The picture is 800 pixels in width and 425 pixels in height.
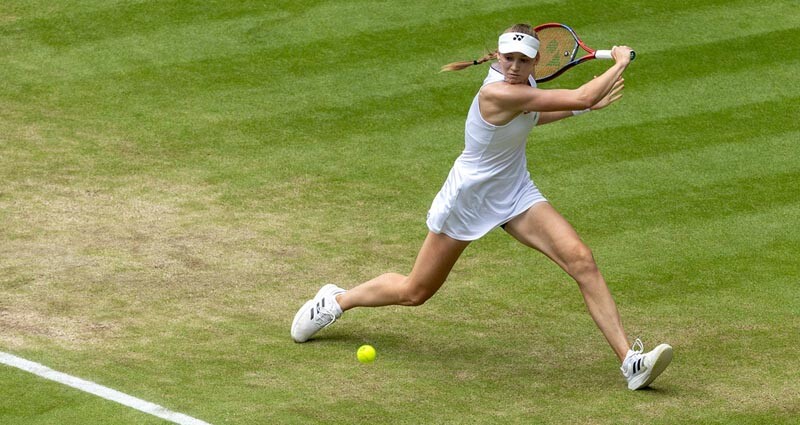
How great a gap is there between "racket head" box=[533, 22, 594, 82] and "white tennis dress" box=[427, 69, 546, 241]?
0.35 m

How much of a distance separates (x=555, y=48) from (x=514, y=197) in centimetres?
113

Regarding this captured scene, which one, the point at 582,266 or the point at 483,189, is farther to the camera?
the point at 483,189

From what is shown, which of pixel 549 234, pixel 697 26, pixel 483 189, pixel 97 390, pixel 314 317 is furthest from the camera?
pixel 697 26

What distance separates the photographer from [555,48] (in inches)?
339

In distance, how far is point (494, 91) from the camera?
7801 millimetres

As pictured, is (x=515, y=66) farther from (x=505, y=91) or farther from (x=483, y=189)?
(x=483, y=189)

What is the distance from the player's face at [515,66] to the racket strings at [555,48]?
0.63 metres

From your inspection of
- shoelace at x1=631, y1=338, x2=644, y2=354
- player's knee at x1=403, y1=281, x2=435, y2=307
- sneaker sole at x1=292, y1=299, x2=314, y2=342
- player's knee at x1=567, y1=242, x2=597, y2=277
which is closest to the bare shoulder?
player's knee at x1=567, y1=242, x2=597, y2=277

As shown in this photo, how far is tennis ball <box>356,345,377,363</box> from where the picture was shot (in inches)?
325

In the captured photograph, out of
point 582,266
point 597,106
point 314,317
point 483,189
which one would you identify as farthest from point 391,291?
point 597,106

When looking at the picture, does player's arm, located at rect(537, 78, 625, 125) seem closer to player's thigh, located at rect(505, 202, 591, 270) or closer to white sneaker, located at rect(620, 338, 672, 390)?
player's thigh, located at rect(505, 202, 591, 270)

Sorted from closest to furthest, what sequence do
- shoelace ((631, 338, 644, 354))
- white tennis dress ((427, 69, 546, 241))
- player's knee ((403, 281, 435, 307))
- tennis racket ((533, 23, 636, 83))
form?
1. shoelace ((631, 338, 644, 354))
2. white tennis dress ((427, 69, 546, 241))
3. player's knee ((403, 281, 435, 307))
4. tennis racket ((533, 23, 636, 83))

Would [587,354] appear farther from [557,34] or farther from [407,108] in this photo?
[407,108]

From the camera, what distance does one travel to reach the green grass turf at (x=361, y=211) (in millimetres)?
7918
